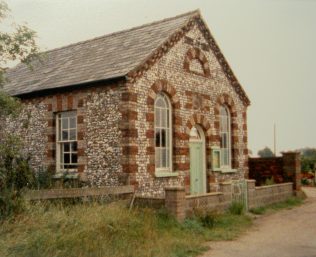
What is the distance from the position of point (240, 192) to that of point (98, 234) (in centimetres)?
771

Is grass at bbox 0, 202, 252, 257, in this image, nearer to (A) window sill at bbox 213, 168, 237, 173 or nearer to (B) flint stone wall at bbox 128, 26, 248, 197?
(B) flint stone wall at bbox 128, 26, 248, 197

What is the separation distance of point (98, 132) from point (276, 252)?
310 inches

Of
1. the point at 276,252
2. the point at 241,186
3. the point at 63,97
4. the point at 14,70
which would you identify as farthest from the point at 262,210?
the point at 14,70

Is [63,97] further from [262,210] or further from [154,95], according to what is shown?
[262,210]

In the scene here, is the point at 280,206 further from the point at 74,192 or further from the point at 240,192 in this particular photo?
the point at 74,192

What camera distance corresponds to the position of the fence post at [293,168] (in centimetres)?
2020

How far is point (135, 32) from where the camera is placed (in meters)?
19.0

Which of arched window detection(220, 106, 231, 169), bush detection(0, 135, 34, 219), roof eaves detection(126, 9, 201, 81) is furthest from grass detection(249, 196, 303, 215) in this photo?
bush detection(0, 135, 34, 219)

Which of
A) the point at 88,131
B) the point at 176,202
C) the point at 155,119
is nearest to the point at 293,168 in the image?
the point at 155,119

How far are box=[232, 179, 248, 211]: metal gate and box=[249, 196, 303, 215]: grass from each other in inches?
20.7

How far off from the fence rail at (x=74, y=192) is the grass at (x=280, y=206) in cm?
478

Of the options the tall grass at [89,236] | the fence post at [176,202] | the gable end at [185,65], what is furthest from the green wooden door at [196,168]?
the tall grass at [89,236]

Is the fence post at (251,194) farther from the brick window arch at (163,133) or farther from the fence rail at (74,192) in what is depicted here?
the fence rail at (74,192)

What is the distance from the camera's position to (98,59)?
1766 centimetres
